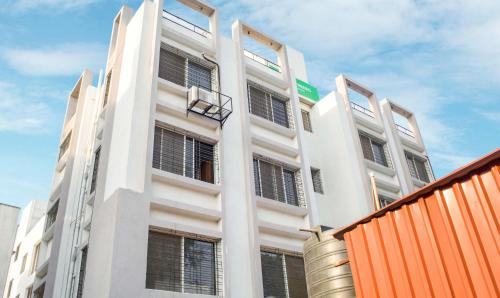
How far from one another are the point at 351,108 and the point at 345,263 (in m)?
13.6

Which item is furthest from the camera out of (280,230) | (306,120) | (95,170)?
(306,120)

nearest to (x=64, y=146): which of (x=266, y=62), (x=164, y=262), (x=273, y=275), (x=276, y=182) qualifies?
(x=266, y=62)

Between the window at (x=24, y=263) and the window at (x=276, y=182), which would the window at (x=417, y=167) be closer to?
the window at (x=276, y=182)

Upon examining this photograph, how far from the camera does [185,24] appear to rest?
1570 cm

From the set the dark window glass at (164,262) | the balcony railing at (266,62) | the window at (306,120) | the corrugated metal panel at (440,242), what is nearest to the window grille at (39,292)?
the dark window glass at (164,262)

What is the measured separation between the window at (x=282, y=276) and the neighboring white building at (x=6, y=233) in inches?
319

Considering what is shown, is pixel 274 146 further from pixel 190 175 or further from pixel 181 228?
pixel 181 228

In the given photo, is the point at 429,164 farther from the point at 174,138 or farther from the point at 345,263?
the point at 345,263

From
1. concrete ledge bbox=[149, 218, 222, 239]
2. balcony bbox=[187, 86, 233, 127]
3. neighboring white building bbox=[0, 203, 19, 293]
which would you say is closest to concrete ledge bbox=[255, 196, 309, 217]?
concrete ledge bbox=[149, 218, 222, 239]

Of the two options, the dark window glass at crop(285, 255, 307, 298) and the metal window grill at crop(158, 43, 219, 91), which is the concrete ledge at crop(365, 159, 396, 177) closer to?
the dark window glass at crop(285, 255, 307, 298)

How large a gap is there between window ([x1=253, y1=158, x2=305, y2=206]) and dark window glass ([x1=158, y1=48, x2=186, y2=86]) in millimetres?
3796

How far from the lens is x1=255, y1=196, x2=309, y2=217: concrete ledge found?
13.5 meters

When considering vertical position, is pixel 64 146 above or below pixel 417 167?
above

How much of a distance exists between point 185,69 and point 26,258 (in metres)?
14.9
